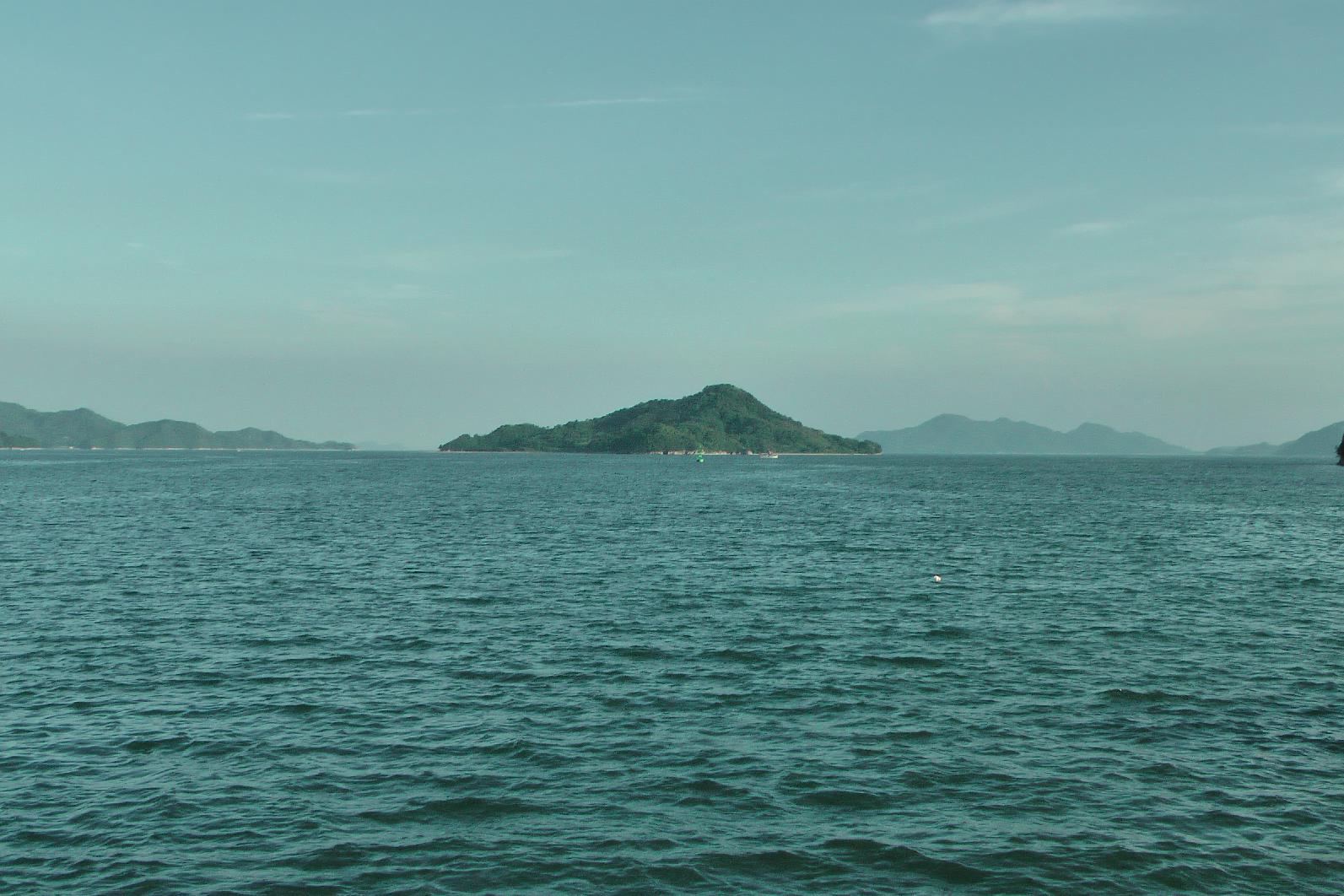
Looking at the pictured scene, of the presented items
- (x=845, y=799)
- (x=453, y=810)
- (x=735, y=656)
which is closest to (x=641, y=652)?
(x=735, y=656)

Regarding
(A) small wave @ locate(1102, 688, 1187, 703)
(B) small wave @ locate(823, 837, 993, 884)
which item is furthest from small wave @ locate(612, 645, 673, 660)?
(B) small wave @ locate(823, 837, 993, 884)

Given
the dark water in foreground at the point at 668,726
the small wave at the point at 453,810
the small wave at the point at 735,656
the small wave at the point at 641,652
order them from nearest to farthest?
the dark water in foreground at the point at 668,726
the small wave at the point at 453,810
the small wave at the point at 735,656
the small wave at the point at 641,652

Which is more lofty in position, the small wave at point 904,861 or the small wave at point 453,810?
the small wave at point 453,810

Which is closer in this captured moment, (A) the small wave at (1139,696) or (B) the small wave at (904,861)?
(B) the small wave at (904,861)

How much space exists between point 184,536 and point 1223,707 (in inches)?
3232

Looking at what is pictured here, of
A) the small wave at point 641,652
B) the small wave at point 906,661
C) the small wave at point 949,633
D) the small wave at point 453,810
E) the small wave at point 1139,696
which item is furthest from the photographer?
the small wave at point 949,633

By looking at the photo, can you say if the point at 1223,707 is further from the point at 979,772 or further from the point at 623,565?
the point at 623,565

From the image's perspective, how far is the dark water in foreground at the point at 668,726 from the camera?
21.4 meters

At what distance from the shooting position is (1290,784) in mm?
25547

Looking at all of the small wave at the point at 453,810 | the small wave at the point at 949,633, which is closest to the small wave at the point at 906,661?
the small wave at the point at 949,633

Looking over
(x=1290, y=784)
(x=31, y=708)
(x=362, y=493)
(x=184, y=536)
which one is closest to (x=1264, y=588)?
(x=1290, y=784)

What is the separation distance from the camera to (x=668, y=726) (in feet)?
99.7

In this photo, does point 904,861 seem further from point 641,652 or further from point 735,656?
point 641,652

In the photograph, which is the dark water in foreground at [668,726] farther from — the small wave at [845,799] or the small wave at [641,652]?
the small wave at [641,652]
